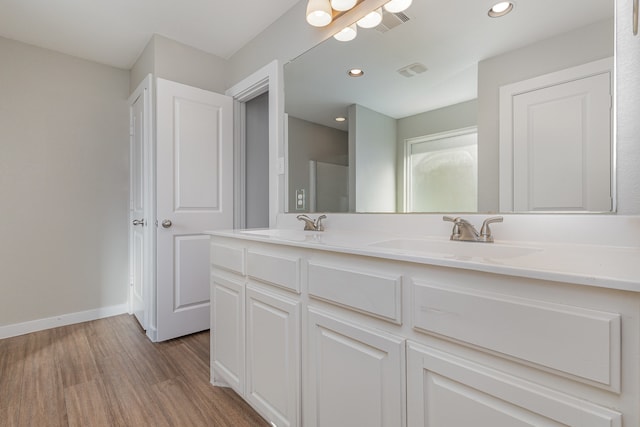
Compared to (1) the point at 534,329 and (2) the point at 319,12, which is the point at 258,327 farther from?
(2) the point at 319,12

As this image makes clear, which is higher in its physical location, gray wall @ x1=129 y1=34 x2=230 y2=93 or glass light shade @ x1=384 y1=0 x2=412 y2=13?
gray wall @ x1=129 y1=34 x2=230 y2=93

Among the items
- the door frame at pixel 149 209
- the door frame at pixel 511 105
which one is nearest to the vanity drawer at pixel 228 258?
the door frame at pixel 149 209

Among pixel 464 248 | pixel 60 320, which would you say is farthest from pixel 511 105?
pixel 60 320

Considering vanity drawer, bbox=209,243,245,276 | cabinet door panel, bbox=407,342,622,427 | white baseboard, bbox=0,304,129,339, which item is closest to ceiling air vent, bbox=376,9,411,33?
vanity drawer, bbox=209,243,245,276

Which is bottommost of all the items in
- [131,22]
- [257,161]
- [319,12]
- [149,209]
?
[149,209]

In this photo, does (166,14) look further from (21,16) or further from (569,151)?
(569,151)

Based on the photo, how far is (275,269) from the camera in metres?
1.19

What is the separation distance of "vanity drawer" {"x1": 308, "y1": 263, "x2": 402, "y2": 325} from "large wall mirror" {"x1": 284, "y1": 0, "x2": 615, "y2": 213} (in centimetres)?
58

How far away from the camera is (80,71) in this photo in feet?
8.63

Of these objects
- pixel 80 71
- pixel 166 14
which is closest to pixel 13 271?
pixel 80 71

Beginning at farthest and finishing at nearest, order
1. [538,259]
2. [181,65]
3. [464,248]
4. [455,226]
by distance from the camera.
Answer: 1. [181,65]
2. [455,226]
3. [464,248]
4. [538,259]

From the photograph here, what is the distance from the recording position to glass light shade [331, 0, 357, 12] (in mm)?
1530

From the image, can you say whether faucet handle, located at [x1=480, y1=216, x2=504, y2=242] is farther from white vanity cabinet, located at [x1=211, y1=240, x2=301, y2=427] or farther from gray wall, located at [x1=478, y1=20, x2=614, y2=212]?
white vanity cabinet, located at [x1=211, y1=240, x2=301, y2=427]

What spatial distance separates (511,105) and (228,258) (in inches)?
53.9
